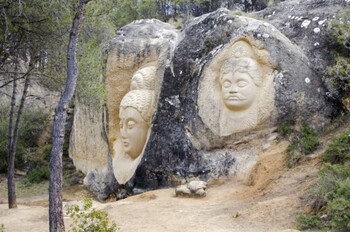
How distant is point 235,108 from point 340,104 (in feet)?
7.18

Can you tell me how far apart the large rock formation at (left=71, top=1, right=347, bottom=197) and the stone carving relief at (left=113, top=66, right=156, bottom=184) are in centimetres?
2

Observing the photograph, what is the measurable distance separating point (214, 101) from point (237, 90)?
2.16 feet

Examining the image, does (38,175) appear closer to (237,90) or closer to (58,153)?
(237,90)

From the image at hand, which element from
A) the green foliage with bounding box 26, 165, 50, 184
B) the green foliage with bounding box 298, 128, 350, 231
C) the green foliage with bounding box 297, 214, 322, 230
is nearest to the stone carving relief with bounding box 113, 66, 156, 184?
the green foliage with bounding box 26, 165, 50, 184

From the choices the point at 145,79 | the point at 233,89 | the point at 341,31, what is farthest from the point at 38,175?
the point at 341,31

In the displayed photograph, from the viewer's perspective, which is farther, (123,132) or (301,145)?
(123,132)

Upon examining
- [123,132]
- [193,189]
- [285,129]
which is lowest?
[193,189]

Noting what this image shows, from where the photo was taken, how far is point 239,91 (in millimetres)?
11703

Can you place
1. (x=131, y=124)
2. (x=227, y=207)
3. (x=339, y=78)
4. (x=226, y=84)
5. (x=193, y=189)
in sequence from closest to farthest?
(x=227, y=207) → (x=193, y=189) → (x=339, y=78) → (x=226, y=84) → (x=131, y=124)

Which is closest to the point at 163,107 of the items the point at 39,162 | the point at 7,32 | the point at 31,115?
the point at 7,32

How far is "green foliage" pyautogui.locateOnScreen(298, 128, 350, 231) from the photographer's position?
702 cm

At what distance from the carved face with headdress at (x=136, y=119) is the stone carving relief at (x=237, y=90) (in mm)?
1718

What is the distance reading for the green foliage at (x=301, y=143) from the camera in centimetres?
1069

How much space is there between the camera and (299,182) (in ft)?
32.1
